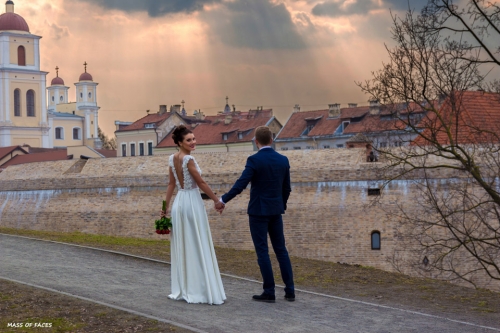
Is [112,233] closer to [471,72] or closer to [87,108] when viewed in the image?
[471,72]

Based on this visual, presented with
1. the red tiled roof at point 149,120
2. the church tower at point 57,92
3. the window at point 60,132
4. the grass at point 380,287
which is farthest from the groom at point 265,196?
the church tower at point 57,92

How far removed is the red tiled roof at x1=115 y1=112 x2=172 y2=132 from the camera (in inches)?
2621

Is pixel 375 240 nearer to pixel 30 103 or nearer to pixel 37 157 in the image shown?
pixel 37 157

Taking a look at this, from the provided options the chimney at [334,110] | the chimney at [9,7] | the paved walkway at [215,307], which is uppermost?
the chimney at [9,7]

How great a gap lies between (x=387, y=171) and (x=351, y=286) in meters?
11.2

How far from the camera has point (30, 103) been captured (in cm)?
8938

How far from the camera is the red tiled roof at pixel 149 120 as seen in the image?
66.6 meters

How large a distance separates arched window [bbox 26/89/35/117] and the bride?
8318 centimetres

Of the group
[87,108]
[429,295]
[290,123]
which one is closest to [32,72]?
[87,108]

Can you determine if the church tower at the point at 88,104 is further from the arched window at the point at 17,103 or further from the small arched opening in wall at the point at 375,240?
the small arched opening in wall at the point at 375,240

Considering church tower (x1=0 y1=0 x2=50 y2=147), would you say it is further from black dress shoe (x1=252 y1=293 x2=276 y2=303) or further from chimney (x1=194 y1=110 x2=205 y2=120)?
black dress shoe (x1=252 y1=293 x2=276 y2=303)

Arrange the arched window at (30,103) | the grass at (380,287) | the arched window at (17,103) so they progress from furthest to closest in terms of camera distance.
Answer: the arched window at (30,103) < the arched window at (17,103) < the grass at (380,287)

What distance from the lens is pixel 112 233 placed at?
25688mm

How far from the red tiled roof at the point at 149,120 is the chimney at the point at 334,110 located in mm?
Answer: 14759
